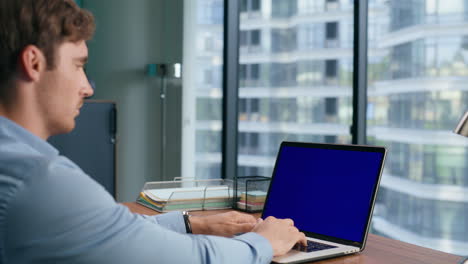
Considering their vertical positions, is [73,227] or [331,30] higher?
[331,30]

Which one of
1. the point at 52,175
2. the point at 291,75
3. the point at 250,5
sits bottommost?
the point at 52,175

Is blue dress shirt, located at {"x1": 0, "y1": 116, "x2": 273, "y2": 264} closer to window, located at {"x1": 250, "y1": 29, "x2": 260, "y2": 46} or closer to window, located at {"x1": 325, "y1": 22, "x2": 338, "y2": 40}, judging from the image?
window, located at {"x1": 325, "y1": 22, "x2": 338, "y2": 40}

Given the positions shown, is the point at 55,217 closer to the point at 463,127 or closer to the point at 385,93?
the point at 463,127

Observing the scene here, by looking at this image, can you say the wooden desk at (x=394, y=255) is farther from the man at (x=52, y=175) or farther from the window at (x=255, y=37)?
the window at (x=255, y=37)

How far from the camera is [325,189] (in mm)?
1419

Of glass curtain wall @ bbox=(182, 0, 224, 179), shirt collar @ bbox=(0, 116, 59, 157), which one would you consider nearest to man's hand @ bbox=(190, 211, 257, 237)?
shirt collar @ bbox=(0, 116, 59, 157)

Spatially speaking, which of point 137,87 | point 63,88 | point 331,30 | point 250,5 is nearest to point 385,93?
point 331,30

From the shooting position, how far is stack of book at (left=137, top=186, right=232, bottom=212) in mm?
1861

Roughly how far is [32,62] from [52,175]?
199 mm

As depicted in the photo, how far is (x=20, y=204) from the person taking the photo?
731 mm

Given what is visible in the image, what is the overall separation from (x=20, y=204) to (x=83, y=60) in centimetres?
31

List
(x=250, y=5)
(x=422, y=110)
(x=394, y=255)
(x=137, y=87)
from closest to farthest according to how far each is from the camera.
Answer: (x=394, y=255) → (x=422, y=110) → (x=250, y=5) → (x=137, y=87)

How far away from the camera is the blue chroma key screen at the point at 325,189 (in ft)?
4.36

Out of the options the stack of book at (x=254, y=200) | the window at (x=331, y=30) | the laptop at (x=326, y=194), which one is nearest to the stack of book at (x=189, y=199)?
the stack of book at (x=254, y=200)
